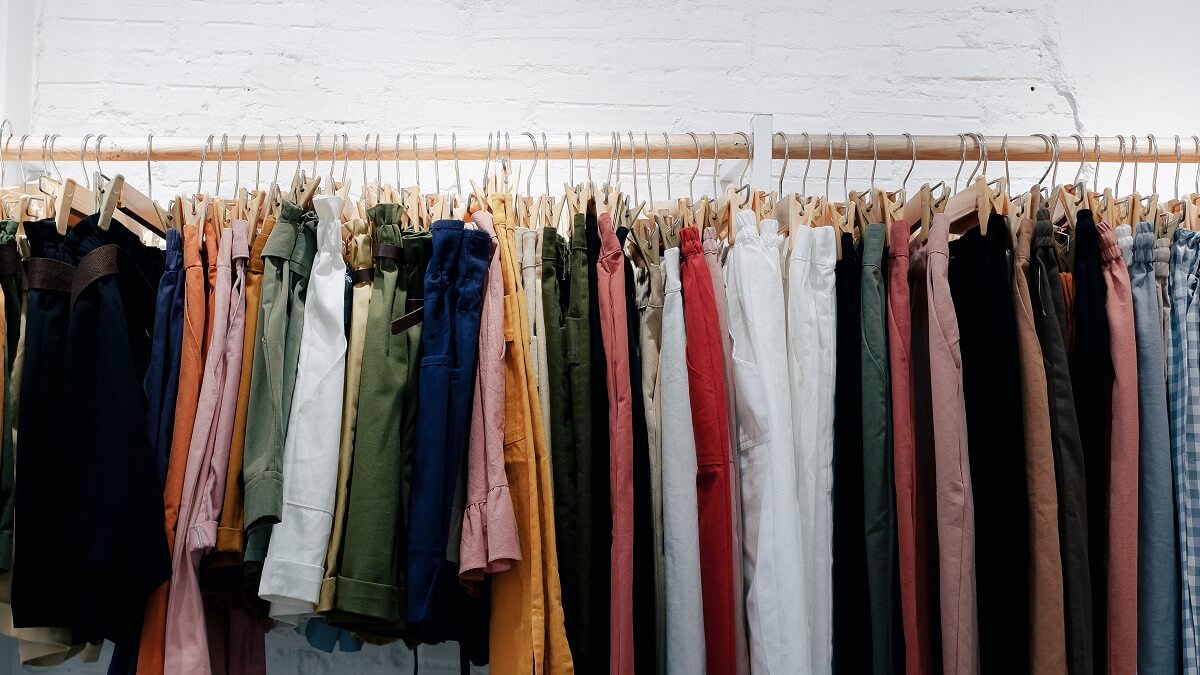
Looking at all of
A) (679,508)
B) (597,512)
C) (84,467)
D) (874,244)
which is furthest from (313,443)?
(874,244)

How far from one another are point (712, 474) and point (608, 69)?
1.22 metres

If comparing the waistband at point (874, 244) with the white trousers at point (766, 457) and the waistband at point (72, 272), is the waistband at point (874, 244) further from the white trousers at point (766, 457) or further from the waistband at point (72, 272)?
the waistband at point (72, 272)

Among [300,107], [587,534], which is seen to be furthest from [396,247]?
[300,107]

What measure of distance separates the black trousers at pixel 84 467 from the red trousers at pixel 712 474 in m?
0.78

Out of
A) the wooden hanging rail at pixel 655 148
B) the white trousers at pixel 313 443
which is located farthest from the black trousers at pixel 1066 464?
the white trousers at pixel 313 443

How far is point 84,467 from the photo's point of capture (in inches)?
45.7

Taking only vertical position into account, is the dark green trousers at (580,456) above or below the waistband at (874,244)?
below

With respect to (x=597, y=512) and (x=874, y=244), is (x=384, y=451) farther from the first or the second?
(x=874, y=244)

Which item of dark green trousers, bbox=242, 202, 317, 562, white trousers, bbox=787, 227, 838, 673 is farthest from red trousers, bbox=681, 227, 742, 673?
dark green trousers, bbox=242, 202, 317, 562

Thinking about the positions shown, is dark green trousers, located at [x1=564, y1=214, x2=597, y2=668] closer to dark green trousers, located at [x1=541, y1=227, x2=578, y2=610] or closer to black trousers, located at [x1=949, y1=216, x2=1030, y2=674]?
dark green trousers, located at [x1=541, y1=227, x2=578, y2=610]

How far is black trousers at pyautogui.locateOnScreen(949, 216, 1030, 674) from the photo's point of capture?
115 centimetres

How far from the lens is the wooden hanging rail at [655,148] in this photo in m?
1.55

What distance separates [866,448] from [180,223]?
3.87 feet

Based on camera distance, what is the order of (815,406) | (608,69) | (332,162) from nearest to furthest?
(815,406) < (332,162) < (608,69)
